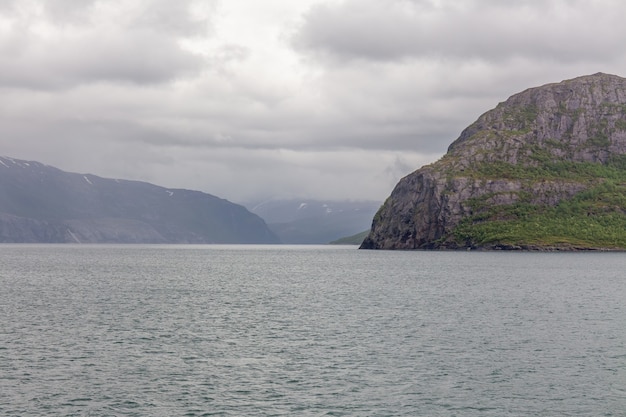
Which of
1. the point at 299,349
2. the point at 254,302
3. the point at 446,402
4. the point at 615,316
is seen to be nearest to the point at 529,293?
the point at 615,316

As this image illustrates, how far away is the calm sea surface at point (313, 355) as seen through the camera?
57750 millimetres

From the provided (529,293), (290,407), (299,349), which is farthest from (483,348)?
(529,293)

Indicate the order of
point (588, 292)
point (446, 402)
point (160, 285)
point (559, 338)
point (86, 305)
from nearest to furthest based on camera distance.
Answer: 1. point (446, 402)
2. point (559, 338)
3. point (86, 305)
4. point (588, 292)
5. point (160, 285)

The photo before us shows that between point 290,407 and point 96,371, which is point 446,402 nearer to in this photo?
point 290,407

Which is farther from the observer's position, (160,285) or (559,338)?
(160,285)

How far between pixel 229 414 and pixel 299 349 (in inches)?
1057

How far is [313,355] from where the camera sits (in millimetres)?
77250

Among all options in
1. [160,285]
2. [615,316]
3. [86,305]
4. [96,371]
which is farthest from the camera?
→ [160,285]

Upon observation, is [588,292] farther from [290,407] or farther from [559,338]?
[290,407]

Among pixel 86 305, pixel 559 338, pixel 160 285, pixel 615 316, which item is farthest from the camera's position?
pixel 160 285

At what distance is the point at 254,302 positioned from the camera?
132 meters

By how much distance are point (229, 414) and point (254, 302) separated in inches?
3070

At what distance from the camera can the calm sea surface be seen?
5775 centimetres

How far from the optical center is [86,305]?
4904 inches
